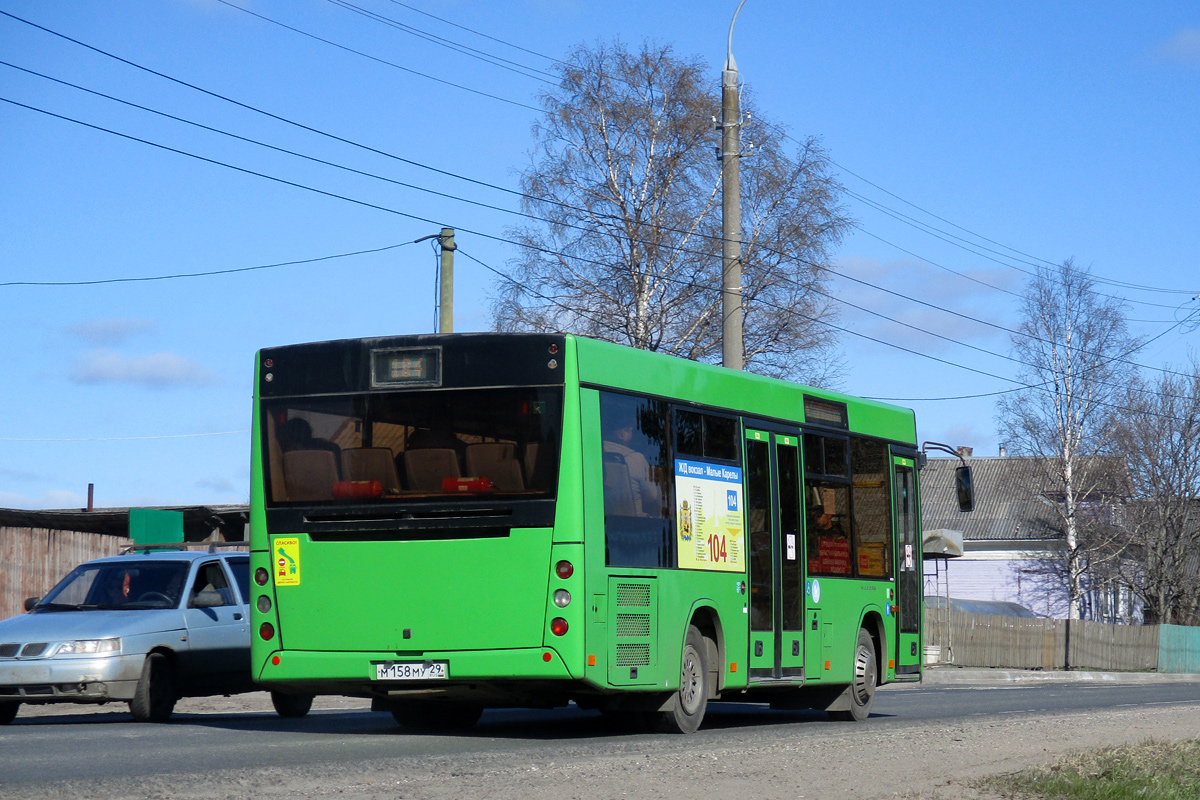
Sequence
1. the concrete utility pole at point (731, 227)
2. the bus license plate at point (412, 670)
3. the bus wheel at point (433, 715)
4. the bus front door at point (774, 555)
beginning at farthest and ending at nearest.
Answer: the concrete utility pole at point (731, 227) → the bus front door at point (774, 555) → the bus wheel at point (433, 715) → the bus license plate at point (412, 670)

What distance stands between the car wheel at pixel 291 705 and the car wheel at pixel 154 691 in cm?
103

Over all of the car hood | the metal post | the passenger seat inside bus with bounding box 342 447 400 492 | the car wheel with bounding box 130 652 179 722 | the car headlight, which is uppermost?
the metal post

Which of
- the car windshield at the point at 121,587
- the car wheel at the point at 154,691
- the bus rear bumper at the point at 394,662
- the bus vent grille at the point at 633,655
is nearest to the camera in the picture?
the bus rear bumper at the point at 394,662

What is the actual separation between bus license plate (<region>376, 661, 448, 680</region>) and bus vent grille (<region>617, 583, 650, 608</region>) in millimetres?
1439

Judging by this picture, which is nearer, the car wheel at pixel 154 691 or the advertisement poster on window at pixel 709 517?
the advertisement poster on window at pixel 709 517

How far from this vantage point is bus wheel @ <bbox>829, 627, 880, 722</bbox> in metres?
15.6

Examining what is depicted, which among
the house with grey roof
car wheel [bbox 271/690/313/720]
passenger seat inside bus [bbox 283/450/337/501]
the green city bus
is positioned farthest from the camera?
the house with grey roof

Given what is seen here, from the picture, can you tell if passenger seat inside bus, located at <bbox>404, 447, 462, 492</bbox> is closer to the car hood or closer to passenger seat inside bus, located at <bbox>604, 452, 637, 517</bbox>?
passenger seat inside bus, located at <bbox>604, 452, 637, 517</bbox>

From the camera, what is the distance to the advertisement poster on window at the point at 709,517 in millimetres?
12359

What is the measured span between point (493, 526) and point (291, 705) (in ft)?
16.1

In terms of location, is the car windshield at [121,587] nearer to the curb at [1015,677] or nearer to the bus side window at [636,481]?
the bus side window at [636,481]

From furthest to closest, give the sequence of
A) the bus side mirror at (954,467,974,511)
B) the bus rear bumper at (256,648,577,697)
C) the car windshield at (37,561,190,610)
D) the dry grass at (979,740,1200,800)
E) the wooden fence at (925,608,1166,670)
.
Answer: the wooden fence at (925,608,1166,670) → the bus side mirror at (954,467,974,511) → the car windshield at (37,561,190,610) → the bus rear bumper at (256,648,577,697) → the dry grass at (979,740,1200,800)

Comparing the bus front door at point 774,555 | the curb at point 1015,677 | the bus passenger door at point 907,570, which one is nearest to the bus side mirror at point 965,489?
the bus passenger door at point 907,570

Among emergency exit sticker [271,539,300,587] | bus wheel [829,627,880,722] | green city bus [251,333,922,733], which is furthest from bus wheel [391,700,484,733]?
bus wheel [829,627,880,722]
